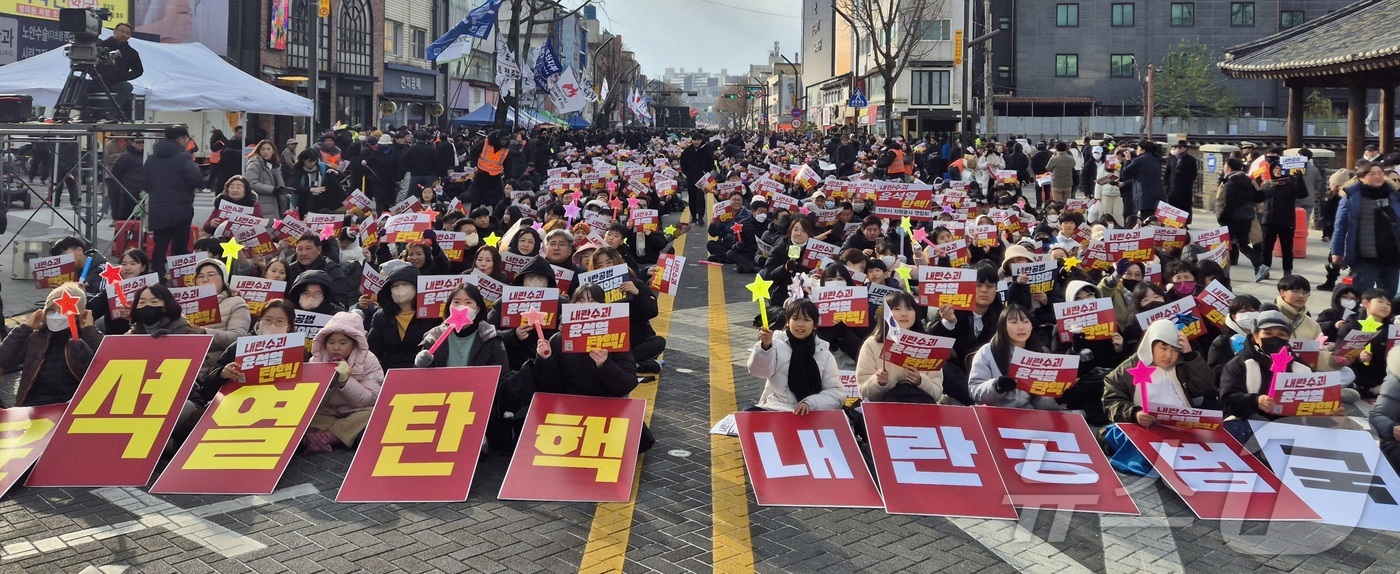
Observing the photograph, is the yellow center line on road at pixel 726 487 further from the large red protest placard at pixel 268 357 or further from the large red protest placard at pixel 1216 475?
the large red protest placard at pixel 268 357

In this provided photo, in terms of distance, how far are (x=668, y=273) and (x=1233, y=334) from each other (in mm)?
4205

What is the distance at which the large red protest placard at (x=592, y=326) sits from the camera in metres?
7.19

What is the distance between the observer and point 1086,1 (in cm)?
6638

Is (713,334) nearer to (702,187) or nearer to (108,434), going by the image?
(108,434)

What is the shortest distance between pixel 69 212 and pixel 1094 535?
771 inches

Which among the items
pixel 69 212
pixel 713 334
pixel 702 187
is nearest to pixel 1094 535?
pixel 713 334

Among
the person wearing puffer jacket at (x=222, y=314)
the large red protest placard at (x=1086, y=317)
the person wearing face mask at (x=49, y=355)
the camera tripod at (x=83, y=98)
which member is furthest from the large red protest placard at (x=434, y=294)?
the camera tripod at (x=83, y=98)

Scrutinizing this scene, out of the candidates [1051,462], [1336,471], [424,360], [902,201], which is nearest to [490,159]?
[902,201]

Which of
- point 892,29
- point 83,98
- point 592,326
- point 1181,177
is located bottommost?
point 592,326

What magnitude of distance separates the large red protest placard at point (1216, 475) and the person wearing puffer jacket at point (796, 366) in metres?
1.67

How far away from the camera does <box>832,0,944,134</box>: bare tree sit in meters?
39.3

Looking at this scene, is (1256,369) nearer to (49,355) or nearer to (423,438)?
(423,438)

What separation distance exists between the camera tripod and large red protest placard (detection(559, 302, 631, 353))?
1007cm

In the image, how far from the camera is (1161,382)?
7.17 metres
